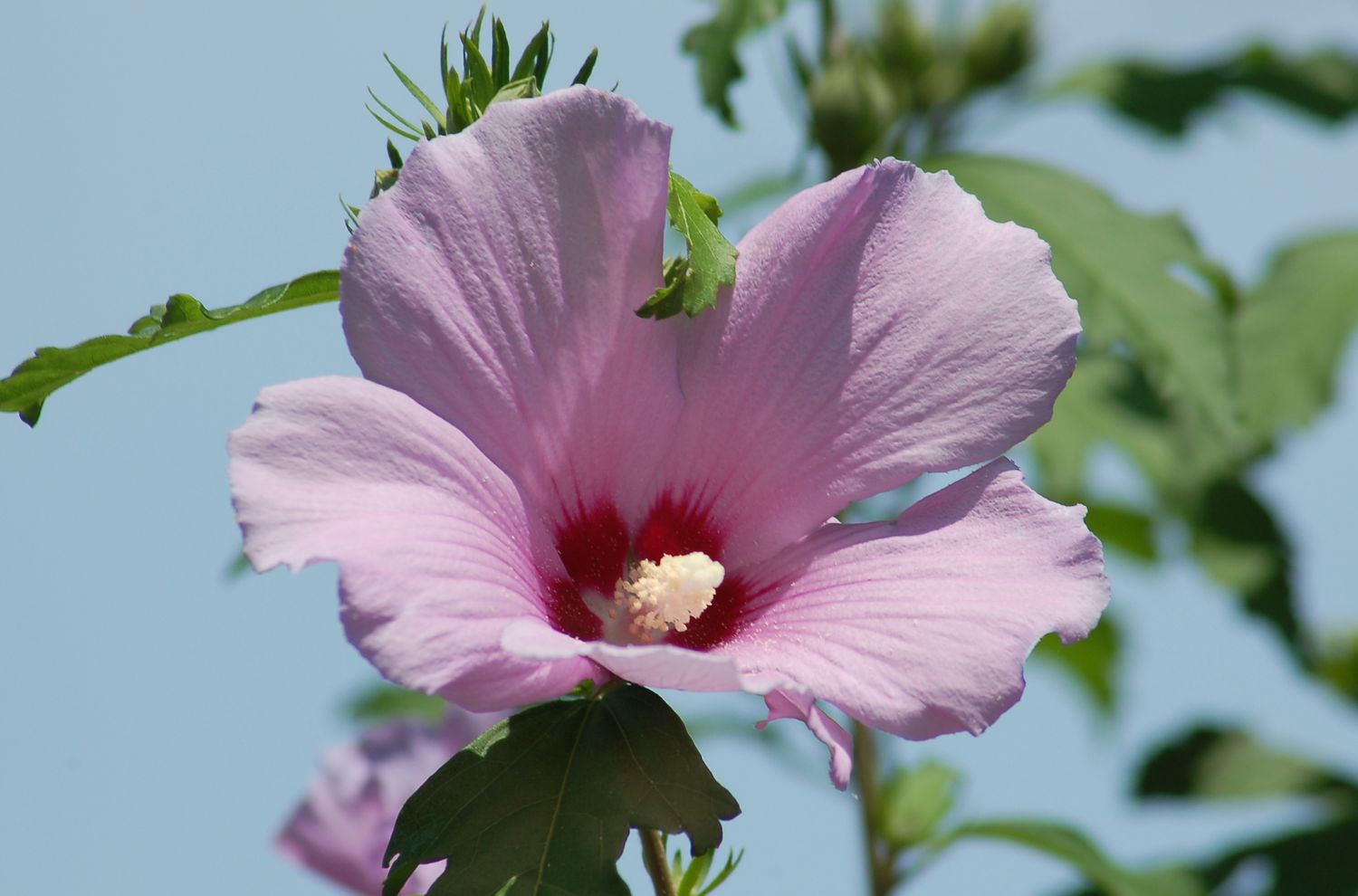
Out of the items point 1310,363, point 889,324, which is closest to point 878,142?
point 1310,363

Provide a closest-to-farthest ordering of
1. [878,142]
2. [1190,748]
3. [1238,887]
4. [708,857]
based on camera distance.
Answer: [708,857]
[878,142]
[1238,887]
[1190,748]

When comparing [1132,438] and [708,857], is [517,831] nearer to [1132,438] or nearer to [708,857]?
[708,857]

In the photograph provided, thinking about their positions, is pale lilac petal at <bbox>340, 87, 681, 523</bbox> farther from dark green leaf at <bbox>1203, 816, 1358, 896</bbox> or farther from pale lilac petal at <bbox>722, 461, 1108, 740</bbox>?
dark green leaf at <bbox>1203, 816, 1358, 896</bbox>

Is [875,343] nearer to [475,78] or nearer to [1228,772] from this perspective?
[475,78]

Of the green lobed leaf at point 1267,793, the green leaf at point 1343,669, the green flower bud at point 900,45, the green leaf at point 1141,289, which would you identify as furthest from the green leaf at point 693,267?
the green leaf at point 1343,669

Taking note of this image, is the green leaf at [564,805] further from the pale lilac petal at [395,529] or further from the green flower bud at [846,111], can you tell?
the green flower bud at [846,111]

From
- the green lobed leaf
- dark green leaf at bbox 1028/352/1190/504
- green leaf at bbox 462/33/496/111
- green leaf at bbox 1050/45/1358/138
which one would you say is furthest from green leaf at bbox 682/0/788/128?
the green lobed leaf
